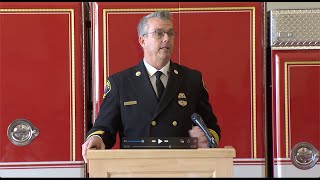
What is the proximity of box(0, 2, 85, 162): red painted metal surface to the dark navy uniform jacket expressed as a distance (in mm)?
234

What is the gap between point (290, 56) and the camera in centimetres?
316

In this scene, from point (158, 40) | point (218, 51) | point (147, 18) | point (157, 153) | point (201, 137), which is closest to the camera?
point (157, 153)

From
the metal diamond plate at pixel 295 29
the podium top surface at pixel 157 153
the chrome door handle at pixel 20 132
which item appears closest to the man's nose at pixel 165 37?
the metal diamond plate at pixel 295 29

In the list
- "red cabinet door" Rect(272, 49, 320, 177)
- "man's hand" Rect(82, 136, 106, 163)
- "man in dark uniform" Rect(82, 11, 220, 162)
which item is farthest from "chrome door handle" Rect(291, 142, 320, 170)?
"man's hand" Rect(82, 136, 106, 163)

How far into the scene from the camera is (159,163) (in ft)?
6.36

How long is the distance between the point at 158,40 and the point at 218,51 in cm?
42

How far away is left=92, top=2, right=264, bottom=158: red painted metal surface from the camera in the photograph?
311 centimetres

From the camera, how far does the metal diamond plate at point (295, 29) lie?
125 inches

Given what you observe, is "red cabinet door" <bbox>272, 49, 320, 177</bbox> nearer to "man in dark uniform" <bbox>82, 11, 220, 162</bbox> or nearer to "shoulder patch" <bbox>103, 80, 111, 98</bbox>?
"man in dark uniform" <bbox>82, 11, 220, 162</bbox>

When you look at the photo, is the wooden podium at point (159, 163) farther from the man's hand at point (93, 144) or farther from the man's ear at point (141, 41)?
the man's ear at point (141, 41)

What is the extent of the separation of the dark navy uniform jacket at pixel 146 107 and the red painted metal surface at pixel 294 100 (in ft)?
1.20

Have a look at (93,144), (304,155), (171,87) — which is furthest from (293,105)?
(93,144)

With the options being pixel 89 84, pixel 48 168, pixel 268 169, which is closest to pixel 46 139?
pixel 48 168

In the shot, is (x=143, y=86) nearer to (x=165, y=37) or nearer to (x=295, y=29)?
(x=165, y=37)
